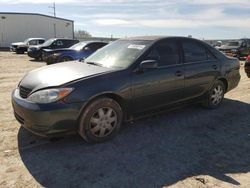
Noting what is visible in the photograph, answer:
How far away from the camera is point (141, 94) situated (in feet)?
16.0

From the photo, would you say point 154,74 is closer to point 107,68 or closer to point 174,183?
point 107,68

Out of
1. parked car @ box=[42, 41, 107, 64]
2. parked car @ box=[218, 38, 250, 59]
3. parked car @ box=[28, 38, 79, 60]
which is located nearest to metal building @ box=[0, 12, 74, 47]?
parked car @ box=[28, 38, 79, 60]

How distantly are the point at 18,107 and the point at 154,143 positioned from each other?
7.05 feet

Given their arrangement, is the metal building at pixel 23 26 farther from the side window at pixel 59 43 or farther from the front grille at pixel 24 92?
the front grille at pixel 24 92

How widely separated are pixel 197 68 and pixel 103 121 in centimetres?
245

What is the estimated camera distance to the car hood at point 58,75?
14.0 feet

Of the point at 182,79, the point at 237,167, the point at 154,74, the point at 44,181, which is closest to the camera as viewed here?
the point at 44,181

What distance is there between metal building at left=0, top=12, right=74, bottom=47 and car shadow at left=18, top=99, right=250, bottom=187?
43.9 metres

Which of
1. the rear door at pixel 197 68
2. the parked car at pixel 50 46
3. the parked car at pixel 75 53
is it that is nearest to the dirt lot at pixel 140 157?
the rear door at pixel 197 68

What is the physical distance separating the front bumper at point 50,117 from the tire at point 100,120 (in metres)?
0.15

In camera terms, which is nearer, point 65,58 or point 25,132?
point 25,132

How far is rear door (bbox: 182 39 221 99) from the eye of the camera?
5734 mm

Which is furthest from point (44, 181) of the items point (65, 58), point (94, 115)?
point (65, 58)

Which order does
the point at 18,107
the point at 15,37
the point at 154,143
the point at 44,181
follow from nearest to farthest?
the point at 44,181
the point at 18,107
the point at 154,143
the point at 15,37
